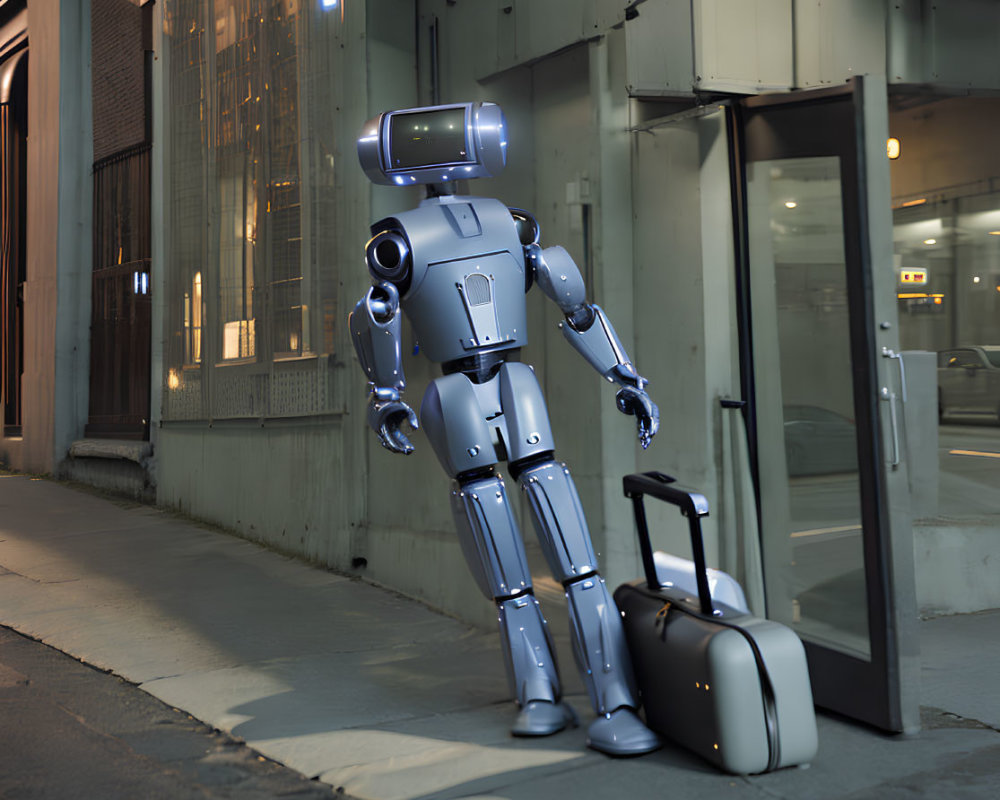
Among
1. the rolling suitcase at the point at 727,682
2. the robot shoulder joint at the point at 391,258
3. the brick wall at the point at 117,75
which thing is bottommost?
the rolling suitcase at the point at 727,682

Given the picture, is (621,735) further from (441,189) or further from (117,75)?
(117,75)

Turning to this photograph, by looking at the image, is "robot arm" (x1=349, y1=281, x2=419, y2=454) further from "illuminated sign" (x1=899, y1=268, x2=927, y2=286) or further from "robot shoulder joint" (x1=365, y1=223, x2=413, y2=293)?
"illuminated sign" (x1=899, y1=268, x2=927, y2=286)

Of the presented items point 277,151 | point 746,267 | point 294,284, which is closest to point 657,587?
point 746,267

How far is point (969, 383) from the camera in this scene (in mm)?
5645

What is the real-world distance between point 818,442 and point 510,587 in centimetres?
134

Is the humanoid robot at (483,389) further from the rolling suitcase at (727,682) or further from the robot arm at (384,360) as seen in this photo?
the rolling suitcase at (727,682)

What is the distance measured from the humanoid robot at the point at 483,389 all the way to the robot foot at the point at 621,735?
10 cm

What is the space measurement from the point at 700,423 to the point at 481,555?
129cm

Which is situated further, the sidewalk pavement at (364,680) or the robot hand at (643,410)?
the robot hand at (643,410)

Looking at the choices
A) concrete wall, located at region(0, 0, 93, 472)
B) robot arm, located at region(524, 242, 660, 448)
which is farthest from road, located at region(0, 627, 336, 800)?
concrete wall, located at region(0, 0, 93, 472)

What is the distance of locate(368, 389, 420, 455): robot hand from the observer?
11.5 feet

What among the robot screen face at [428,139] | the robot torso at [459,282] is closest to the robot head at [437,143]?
the robot screen face at [428,139]

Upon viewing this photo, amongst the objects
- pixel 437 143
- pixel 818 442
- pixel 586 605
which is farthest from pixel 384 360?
pixel 818 442

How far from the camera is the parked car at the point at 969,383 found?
5.59 metres
